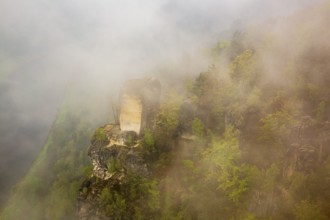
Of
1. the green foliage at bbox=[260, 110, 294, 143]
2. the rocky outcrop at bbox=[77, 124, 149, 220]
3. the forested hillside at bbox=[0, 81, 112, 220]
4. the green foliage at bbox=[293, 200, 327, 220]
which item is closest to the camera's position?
the green foliage at bbox=[293, 200, 327, 220]

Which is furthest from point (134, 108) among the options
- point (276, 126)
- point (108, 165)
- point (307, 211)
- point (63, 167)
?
point (63, 167)

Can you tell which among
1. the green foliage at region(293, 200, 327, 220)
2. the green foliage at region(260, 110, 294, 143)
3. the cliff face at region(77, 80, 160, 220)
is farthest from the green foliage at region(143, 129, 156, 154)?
the green foliage at region(293, 200, 327, 220)

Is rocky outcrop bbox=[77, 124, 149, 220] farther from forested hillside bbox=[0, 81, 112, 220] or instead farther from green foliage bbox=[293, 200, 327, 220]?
green foliage bbox=[293, 200, 327, 220]

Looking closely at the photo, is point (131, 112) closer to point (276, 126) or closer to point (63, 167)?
point (276, 126)

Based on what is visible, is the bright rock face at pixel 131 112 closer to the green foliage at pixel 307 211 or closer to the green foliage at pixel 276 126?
the green foliage at pixel 276 126

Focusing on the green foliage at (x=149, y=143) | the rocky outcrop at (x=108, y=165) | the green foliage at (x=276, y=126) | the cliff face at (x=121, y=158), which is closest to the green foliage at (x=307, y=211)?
the green foliage at (x=276, y=126)

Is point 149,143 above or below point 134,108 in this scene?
below

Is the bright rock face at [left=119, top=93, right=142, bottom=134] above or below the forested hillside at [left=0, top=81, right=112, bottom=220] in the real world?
above

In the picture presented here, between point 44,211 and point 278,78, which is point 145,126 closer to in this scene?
point 278,78
